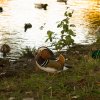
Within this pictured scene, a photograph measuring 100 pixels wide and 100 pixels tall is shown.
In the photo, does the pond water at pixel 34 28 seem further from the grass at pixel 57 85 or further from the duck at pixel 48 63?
the duck at pixel 48 63

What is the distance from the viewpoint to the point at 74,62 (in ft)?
41.6

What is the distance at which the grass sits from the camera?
8500 millimetres

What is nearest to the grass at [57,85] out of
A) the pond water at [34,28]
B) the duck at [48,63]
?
the duck at [48,63]

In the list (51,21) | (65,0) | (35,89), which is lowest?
(35,89)

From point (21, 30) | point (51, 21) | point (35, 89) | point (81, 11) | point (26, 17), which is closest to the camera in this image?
point (35, 89)

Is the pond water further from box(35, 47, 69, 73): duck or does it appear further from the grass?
box(35, 47, 69, 73): duck

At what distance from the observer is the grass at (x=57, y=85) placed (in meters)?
8.50

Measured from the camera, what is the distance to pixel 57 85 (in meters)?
9.33

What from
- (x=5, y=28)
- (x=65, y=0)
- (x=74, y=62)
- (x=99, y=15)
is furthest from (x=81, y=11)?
(x=74, y=62)

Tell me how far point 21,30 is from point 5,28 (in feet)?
4.32

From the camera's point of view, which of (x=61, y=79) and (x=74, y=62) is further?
(x=74, y=62)

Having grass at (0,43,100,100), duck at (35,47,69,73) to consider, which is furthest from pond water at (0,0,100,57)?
duck at (35,47,69,73)

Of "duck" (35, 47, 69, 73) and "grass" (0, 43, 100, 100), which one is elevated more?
"duck" (35, 47, 69, 73)

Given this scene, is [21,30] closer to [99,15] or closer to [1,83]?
[99,15]
